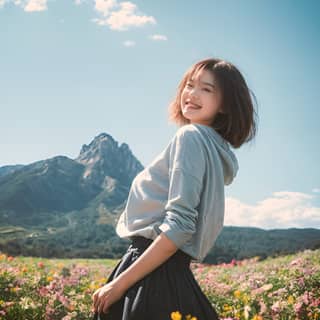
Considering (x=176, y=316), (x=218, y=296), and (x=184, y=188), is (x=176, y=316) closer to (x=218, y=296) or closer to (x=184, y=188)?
(x=184, y=188)

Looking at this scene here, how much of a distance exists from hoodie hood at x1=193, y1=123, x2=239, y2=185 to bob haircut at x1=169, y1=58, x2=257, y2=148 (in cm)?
8

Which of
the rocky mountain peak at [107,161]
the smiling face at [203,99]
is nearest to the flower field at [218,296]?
the smiling face at [203,99]

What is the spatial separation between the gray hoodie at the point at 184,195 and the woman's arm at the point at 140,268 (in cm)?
4

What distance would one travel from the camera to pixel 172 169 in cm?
200

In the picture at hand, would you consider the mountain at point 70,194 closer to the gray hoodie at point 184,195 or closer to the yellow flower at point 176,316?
the gray hoodie at point 184,195

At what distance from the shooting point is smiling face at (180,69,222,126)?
2.27 meters

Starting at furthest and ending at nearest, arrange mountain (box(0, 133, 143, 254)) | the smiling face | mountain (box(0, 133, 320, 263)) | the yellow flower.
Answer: mountain (box(0, 133, 143, 254)) < mountain (box(0, 133, 320, 263)) < the smiling face < the yellow flower

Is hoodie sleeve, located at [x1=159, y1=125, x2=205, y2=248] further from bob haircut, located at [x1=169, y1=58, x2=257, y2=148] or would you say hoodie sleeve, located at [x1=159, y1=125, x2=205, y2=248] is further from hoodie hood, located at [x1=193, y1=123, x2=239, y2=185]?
bob haircut, located at [x1=169, y1=58, x2=257, y2=148]

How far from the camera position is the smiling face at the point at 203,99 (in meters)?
2.27

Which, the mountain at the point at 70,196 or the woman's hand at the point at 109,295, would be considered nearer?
the woman's hand at the point at 109,295

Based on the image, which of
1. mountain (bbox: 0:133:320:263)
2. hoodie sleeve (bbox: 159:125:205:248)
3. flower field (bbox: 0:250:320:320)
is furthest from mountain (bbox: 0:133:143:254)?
hoodie sleeve (bbox: 159:125:205:248)

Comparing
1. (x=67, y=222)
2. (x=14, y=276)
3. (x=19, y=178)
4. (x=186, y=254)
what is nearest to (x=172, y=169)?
(x=186, y=254)

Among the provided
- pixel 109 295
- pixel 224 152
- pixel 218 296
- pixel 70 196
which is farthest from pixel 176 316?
pixel 70 196

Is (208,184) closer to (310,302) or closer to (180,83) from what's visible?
(180,83)
